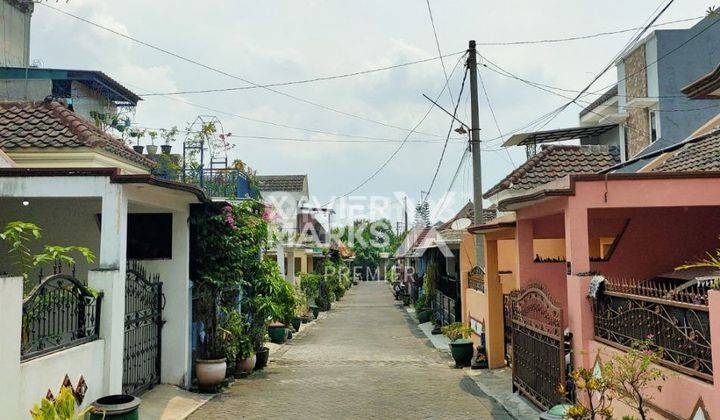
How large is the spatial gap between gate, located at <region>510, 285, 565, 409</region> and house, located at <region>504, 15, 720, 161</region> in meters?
9.35

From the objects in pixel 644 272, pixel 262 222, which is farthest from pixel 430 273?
pixel 644 272

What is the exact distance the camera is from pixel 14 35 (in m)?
15.8

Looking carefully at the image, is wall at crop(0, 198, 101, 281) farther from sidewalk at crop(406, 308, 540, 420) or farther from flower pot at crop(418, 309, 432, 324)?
flower pot at crop(418, 309, 432, 324)

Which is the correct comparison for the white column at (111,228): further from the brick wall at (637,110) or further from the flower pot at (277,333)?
the brick wall at (637,110)

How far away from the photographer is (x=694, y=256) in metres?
9.09

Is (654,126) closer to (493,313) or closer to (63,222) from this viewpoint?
(493,313)

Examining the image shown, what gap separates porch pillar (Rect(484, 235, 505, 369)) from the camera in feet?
39.1

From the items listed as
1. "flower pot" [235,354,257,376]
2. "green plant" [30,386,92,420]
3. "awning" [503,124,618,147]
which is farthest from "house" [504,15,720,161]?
"green plant" [30,386,92,420]

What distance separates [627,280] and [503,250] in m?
7.00

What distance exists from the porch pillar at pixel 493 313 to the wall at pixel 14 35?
45.9ft

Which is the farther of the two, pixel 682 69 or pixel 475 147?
pixel 682 69

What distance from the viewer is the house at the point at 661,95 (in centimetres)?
1666

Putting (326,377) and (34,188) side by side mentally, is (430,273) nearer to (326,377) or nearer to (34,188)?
(326,377)

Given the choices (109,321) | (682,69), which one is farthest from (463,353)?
(682,69)
